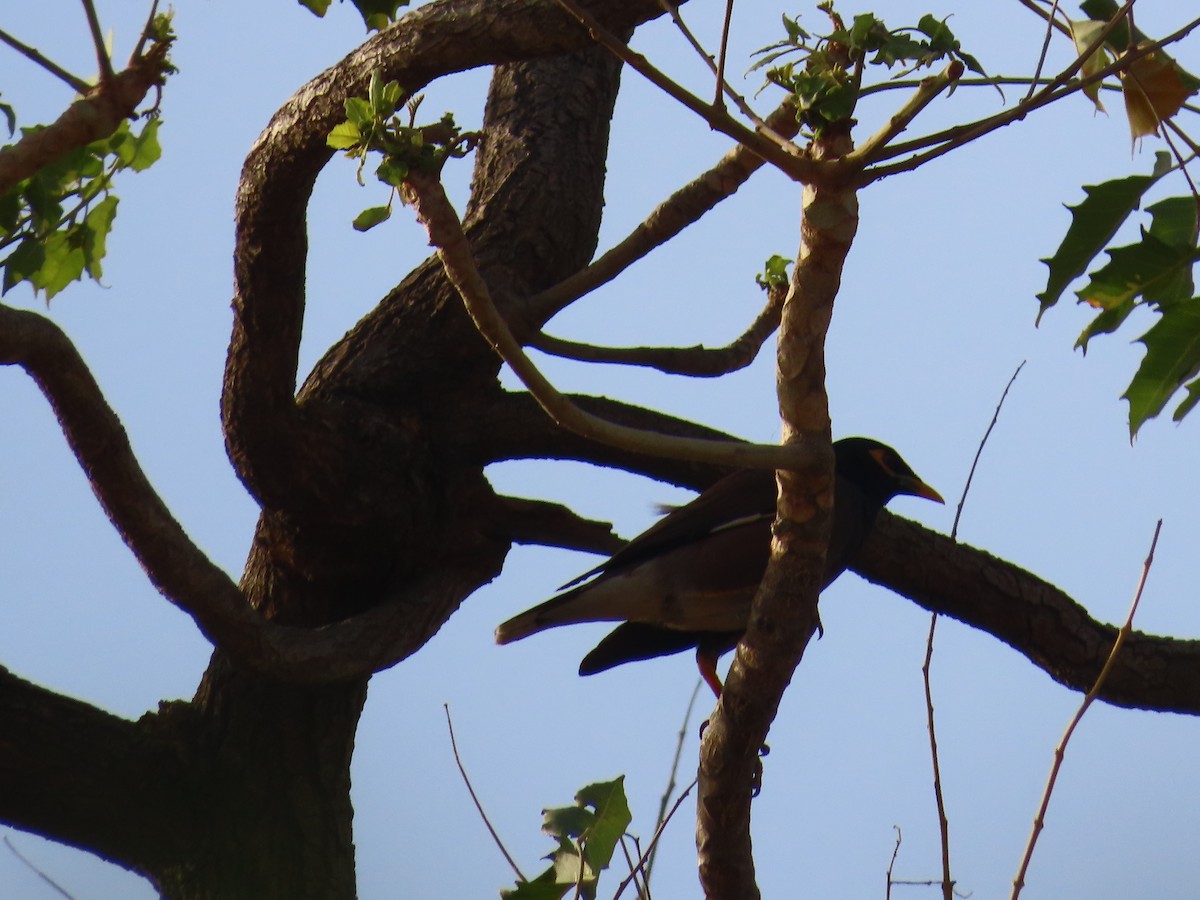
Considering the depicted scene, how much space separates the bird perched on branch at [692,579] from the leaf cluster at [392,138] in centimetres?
264

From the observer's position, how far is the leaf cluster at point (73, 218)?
142 inches

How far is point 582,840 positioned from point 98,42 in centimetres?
154

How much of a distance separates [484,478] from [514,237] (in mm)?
911

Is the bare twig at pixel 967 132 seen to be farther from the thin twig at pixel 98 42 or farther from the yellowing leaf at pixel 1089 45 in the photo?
the thin twig at pixel 98 42

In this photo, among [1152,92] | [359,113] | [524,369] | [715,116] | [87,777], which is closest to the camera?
[359,113]

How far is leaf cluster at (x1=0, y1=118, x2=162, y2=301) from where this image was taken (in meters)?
3.61

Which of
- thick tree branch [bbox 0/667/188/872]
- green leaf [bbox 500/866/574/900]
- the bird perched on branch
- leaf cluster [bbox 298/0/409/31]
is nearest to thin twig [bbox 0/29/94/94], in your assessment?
leaf cluster [bbox 298/0/409/31]

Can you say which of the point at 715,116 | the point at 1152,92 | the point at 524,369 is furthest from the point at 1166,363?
the point at 524,369

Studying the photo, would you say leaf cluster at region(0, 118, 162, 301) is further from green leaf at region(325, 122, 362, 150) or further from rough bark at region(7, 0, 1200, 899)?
green leaf at region(325, 122, 362, 150)

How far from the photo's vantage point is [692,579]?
14.6ft

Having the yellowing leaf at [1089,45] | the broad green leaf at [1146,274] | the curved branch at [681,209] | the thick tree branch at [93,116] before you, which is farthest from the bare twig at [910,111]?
the curved branch at [681,209]

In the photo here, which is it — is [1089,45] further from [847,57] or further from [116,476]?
[116,476]

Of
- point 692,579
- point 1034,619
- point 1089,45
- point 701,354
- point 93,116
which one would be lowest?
point 93,116

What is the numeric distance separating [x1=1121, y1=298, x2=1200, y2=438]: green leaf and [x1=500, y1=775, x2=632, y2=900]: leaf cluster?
113 cm
